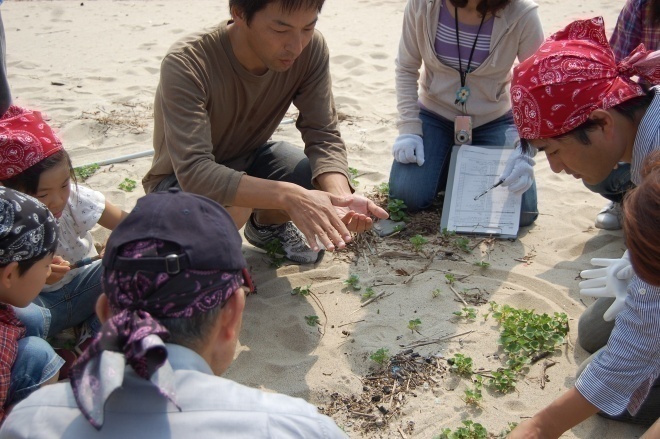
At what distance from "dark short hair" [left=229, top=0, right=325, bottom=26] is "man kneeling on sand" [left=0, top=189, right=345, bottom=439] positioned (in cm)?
138

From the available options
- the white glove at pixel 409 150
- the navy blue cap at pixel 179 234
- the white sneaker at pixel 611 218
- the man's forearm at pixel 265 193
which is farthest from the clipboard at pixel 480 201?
the navy blue cap at pixel 179 234

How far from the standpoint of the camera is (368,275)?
2998 millimetres

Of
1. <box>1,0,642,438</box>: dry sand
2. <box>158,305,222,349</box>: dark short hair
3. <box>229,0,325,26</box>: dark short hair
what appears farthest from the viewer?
<box>229,0,325,26</box>: dark short hair

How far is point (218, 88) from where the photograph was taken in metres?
2.75

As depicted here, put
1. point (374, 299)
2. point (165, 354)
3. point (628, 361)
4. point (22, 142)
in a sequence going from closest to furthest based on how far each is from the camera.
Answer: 1. point (165, 354)
2. point (628, 361)
3. point (22, 142)
4. point (374, 299)

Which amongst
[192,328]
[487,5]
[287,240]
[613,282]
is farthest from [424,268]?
[192,328]

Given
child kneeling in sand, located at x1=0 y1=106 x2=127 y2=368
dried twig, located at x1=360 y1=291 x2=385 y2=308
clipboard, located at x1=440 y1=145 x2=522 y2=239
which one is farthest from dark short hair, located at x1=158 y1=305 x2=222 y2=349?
clipboard, located at x1=440 y1=145 x2=522 y2=239

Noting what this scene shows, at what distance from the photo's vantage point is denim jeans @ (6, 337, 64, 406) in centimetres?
201

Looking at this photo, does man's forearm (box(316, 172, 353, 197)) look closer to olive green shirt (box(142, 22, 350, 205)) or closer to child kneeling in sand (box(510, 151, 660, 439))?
olive green shirt (box(142, 22, 350, 205))

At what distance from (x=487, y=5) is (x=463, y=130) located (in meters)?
0.62

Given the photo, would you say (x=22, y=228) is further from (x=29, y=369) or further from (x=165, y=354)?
(x=165, y=354)

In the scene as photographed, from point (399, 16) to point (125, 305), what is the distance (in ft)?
20.7

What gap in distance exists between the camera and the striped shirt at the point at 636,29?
10.3 feet

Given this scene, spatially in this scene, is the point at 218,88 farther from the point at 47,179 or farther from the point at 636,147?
the point at 636,147
